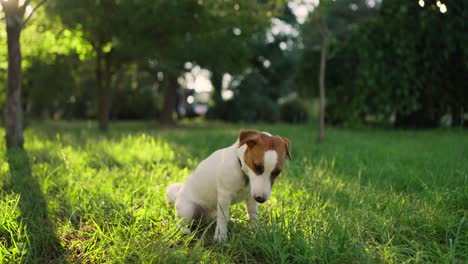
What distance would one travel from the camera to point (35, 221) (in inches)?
117

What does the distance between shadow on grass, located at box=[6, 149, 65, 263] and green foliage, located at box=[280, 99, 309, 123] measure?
1837 cm

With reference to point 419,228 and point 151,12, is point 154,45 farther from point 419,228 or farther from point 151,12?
point 419,228

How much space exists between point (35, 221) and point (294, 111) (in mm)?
20133

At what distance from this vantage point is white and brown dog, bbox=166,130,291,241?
2.35m

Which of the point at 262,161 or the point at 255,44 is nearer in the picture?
the point at 262,161

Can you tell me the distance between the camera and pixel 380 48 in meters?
13.1

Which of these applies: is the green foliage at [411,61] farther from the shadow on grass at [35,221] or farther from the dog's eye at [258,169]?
the dog's eye at [258,169]

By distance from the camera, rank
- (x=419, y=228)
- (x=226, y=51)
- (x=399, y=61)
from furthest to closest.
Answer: (x=226, y=51) → (x=399, y=61) → (x=419, y=228)

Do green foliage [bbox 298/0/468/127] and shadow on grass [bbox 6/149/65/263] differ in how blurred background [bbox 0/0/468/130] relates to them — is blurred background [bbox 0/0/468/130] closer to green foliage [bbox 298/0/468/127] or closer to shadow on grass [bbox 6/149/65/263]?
green foliage [bbox 298/0/468/127]

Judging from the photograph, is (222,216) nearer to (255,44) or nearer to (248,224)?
(248,224)

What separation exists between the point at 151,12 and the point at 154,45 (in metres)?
1.17

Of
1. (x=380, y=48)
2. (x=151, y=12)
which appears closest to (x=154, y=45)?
(x=151, y=12)

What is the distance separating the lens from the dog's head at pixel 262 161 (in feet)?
7.64

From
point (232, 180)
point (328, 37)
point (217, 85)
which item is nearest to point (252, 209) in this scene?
point (232, 180)
